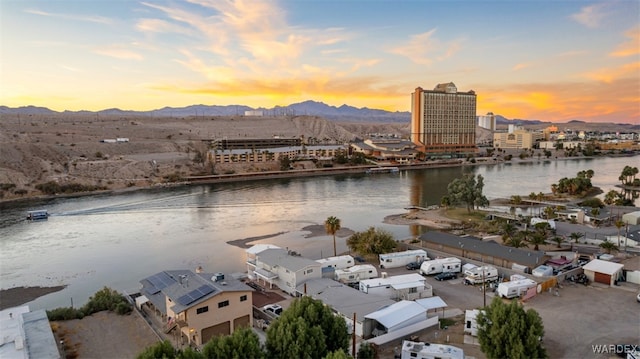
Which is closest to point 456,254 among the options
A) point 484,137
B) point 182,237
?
point 182,237

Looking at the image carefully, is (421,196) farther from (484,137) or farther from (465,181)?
(484,137)

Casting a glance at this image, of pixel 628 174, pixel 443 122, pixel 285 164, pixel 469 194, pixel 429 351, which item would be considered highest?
pixel 443 122

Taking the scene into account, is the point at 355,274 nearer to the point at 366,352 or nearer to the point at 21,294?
the point at 366,352

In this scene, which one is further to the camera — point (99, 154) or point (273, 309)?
point (99, 154)

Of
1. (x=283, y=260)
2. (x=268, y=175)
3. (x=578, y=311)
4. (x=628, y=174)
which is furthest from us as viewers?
(x=268, y=175)

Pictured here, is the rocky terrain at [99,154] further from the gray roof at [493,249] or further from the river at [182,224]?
the gray roof at [493,249]

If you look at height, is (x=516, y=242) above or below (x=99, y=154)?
below

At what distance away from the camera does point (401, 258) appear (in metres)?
15.3

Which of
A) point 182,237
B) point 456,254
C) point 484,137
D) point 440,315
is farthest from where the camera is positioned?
point 484,137

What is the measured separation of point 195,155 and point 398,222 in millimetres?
35579

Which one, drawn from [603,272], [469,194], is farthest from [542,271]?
[469,194]

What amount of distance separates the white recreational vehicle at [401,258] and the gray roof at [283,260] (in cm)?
285

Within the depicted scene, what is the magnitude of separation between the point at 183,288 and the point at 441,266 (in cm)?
790

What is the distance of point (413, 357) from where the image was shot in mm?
8523
